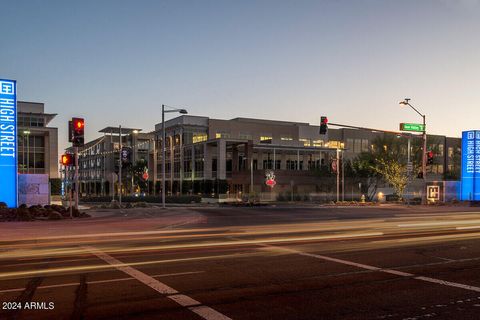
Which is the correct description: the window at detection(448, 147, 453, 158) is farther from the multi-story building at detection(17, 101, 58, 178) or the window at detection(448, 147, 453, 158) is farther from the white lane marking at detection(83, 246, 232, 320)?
the white lane marking at detection(83, 246, 232, 320)

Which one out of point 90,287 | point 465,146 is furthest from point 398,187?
point 90,287

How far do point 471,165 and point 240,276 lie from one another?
42.6 meters

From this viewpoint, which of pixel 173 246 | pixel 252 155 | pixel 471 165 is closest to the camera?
pixel 173 246

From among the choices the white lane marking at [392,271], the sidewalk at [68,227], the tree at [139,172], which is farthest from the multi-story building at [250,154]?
the white lane marking at [392,271]

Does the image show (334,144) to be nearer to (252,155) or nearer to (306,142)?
(306,142)

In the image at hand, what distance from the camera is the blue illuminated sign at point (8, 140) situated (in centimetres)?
2881

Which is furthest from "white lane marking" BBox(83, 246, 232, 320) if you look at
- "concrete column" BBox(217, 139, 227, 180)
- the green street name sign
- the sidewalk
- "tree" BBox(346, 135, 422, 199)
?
"concrete column" BBox(217, 139, 227, 180)

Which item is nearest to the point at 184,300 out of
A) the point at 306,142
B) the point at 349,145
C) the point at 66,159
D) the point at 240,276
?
the point at 240,276

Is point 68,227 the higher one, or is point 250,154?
point 250,154

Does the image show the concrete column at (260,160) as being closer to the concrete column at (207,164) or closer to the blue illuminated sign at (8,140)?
the concrete column at (207,164)

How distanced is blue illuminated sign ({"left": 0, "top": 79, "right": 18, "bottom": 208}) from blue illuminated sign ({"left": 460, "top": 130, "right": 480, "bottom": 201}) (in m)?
39.4

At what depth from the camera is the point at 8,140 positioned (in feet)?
94.8

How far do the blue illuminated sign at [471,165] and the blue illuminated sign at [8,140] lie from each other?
129 ft

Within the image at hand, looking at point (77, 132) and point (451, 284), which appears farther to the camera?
point (77, 132)
